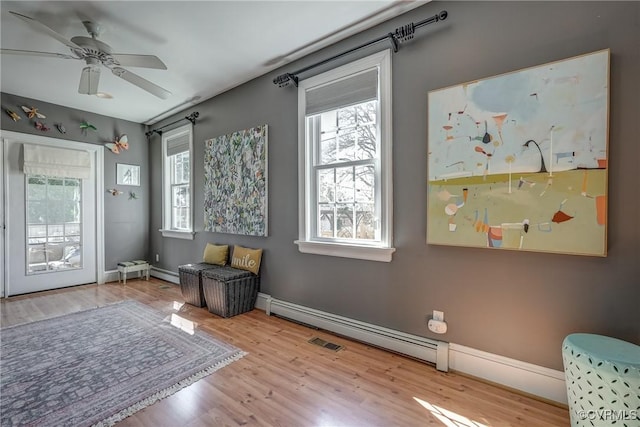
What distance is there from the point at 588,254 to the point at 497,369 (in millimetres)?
947

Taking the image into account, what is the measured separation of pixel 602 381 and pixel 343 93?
2614 millimetres

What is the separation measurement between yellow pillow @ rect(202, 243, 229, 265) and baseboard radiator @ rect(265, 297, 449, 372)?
95 cm

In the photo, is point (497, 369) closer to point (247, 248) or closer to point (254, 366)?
point (254, 366)

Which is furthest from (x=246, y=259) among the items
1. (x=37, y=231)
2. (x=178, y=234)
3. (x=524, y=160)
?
(x=37, y=231)

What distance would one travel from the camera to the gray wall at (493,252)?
1617mm

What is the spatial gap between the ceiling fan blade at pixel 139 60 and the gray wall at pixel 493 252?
1.29 meters

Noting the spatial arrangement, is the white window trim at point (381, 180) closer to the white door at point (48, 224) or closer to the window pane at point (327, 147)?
the window pane at point (327, 147)

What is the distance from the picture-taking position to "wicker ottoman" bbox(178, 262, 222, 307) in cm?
356

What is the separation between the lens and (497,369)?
6.51ft

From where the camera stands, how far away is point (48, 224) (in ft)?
14.3

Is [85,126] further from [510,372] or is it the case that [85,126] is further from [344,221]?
[510,372]

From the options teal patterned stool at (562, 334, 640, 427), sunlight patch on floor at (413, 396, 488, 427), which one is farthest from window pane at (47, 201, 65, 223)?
teal patterned stool at (562, 334, 640, 427)

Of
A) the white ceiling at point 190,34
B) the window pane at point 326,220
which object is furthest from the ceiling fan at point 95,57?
the window pane at point 326,220

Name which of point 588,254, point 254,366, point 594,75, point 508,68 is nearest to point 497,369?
point 588,254
